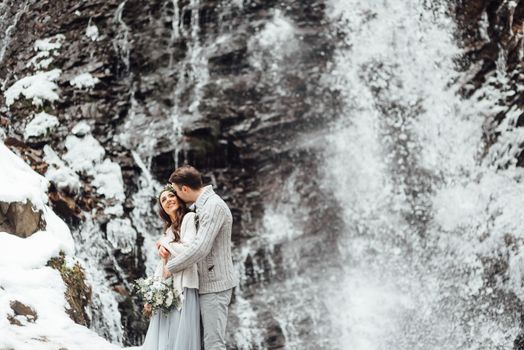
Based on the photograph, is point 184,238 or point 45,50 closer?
point 184,238

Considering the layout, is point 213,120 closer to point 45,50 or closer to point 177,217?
point 45,50

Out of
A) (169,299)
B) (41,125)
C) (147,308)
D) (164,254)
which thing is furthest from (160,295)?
(41,125)

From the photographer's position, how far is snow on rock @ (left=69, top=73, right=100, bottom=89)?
1217cm

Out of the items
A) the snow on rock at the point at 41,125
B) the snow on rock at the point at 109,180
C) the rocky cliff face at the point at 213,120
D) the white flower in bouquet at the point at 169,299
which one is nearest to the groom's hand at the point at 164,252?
the white flower in bouquet at the point at 169,299

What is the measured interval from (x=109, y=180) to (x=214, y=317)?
272 inches

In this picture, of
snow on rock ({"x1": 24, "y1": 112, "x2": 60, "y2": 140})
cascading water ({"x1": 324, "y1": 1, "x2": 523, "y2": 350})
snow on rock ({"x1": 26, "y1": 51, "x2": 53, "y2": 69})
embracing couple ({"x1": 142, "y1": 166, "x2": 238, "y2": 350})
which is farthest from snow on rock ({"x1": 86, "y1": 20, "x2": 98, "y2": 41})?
embracing couple ({"x1": 142, "y1": 166, "x2": 238, "y2": 350})

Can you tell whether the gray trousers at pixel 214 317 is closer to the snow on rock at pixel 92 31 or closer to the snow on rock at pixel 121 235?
the snow on rock at pixel 121 235

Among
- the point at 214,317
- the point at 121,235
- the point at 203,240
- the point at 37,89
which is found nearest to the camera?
the point at 203,240

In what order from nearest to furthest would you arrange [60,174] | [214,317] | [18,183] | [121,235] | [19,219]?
[214,317] < [19,219] < [18,183] < [121,235] < [60,174]

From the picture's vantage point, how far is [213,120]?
468 inches

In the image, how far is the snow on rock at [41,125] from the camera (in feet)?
38.0

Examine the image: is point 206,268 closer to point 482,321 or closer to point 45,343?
point 45,343

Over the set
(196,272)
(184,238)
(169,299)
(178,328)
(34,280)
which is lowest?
(34,280)

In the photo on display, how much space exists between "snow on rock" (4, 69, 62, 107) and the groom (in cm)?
782
